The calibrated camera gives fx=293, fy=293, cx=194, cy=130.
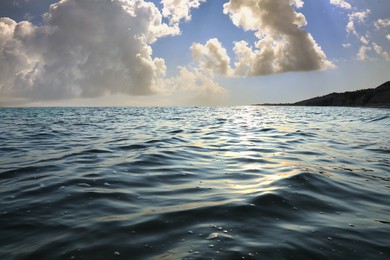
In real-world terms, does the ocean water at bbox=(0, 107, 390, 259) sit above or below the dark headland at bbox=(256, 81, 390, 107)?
below

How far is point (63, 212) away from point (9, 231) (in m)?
0.90

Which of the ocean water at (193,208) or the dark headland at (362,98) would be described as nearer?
the ocean water at (193,208)

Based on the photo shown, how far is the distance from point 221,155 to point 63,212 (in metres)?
→ 6.93

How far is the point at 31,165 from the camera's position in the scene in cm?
923

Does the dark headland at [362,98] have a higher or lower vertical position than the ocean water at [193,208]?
higher

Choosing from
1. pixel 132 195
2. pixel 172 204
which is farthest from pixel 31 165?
pixel 172 204

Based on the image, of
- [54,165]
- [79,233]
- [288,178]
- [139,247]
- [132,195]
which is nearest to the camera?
[139,247]

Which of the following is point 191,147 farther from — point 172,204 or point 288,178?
point 172,204

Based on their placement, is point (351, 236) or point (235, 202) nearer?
point (351, 236)

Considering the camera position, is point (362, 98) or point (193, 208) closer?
point (193, 208)

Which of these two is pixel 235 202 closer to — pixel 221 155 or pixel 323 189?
pixel 323 189

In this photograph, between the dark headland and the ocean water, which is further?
the dark headland

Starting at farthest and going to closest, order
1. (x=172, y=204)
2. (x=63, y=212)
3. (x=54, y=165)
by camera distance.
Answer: (x=54, y=165) → (x=172, y=204) → (x=63, y=212)

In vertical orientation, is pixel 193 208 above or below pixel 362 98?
below
